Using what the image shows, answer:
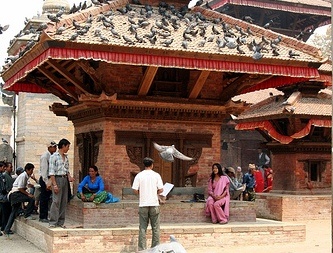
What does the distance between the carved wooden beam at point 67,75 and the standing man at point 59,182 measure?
1819mm

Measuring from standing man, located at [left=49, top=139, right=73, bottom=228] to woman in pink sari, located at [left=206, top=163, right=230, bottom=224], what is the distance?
309 cm

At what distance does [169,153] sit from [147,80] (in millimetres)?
1665

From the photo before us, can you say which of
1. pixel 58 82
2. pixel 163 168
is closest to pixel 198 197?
pixel 163 168

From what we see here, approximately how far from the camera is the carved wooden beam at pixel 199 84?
1397 cm

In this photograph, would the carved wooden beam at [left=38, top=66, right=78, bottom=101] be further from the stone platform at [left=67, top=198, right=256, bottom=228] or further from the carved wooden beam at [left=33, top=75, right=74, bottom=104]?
the stone platform at [left=67, top=198, right=256, bottom=228]

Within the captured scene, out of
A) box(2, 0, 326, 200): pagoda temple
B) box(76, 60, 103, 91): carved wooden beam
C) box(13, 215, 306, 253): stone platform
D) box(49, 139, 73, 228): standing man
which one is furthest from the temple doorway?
box(49, 139, 73, 228): standing man

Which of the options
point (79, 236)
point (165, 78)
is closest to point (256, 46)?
point (165, 78)

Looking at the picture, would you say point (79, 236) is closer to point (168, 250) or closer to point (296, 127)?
point (168, 250)

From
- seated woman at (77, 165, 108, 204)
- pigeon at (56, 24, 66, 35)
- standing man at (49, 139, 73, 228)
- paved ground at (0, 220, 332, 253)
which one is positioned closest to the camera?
standing man at (49, 139, 73, 228)

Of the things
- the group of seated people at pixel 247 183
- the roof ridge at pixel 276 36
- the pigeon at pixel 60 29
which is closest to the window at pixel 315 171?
the group of seated people at pixel 247 183

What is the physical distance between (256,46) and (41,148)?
1176 centimetres

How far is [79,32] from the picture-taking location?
12.1m

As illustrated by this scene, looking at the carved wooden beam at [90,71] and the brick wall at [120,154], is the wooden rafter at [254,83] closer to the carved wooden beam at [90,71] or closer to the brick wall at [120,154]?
the brick wall at [120,154]

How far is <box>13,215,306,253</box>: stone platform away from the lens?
11633 mm
